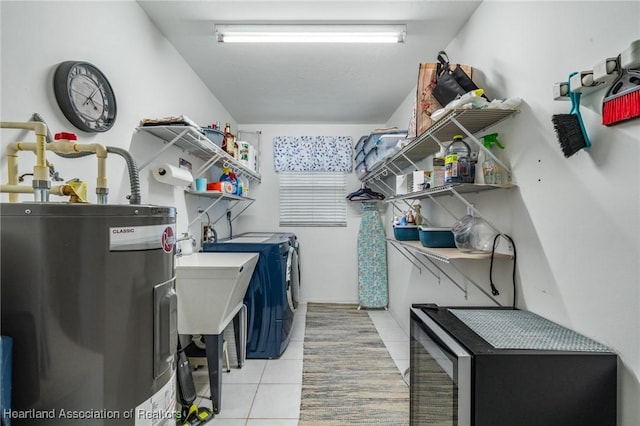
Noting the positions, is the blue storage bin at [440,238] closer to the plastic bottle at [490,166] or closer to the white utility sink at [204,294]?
the plastic bottle at [490,166]

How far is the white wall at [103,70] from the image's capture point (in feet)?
3.64

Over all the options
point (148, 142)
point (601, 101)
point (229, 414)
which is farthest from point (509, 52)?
point (229, 414)

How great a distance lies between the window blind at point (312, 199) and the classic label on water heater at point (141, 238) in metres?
3.29

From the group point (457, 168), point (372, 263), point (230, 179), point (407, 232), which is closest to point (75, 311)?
point (457, 168)

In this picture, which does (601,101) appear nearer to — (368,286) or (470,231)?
(470,231)

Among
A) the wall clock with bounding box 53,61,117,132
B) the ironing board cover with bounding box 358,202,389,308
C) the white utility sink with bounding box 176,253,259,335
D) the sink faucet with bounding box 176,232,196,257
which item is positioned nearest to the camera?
the wall clock with bounding box 53,61,117,132

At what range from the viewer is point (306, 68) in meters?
2.60

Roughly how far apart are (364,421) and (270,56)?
2752 mm

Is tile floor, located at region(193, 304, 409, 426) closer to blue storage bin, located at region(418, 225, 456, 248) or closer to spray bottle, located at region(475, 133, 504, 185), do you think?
blue storage bin, located at region(418, 225, 456, 248)

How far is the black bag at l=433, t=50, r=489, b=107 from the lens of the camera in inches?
64.9

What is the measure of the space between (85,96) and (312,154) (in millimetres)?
3015

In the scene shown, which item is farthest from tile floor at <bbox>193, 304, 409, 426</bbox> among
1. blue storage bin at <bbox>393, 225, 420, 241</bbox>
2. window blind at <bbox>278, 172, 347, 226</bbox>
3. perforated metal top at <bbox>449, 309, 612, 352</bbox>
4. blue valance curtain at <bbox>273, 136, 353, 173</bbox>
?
blue valance curtain at <bbox>273, 136, 353, 173</bbox>

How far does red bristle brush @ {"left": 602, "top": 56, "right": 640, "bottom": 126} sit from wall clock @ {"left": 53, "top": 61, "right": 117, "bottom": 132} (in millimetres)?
2080

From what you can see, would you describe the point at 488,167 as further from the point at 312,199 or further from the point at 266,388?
the point at 312,199
